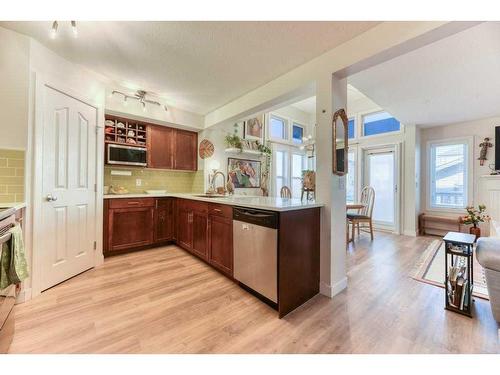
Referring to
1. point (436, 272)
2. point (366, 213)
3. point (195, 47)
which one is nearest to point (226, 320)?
point (195, 47)

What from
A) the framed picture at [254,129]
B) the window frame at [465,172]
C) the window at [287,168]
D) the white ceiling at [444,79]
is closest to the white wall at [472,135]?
the window frame at [465,172]

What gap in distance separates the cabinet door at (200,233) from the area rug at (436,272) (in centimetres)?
255

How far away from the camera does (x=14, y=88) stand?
6.59 ft

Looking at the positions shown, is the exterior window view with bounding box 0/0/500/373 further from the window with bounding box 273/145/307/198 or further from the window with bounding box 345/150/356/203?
the window with bounding box 273/145/307/198

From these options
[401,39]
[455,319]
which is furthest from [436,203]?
[401,39]

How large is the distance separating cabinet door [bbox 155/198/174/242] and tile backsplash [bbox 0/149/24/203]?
67.9 inches

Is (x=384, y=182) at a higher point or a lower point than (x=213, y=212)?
higher

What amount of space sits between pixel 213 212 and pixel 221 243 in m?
0.39

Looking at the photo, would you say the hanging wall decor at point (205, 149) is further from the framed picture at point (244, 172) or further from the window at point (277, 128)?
the window at point (277, 128)

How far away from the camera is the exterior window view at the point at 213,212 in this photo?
141 centimetres

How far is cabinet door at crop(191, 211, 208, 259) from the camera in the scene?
2.86m

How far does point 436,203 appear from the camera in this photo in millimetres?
5043

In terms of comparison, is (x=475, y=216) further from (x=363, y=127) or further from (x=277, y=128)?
(x=277, y=128)
